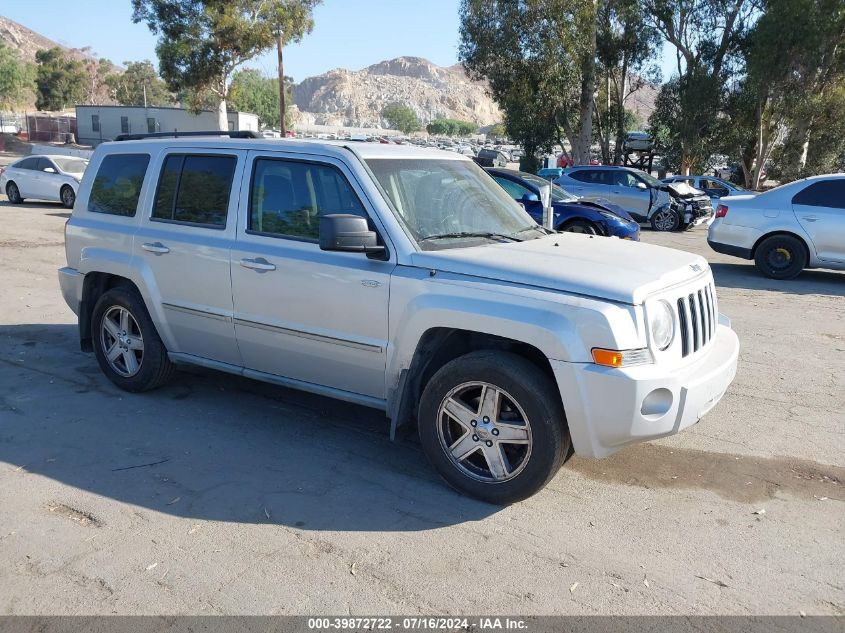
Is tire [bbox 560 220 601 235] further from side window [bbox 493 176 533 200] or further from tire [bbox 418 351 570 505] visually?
tire [bbox 418 351 570 505]

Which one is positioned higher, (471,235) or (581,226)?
(471,235)

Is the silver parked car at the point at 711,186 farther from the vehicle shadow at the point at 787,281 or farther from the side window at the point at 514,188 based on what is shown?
the side window at the point at 514,188

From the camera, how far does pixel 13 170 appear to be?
68.4 feet

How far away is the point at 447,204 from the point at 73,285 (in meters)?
3.32

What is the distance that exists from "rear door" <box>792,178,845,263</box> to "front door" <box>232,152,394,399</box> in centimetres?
927


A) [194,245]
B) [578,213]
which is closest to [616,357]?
[194,245]

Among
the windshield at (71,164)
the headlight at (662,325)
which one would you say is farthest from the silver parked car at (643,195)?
the headlight at (662,325)

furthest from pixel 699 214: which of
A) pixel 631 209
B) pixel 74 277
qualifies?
pixel 74 277

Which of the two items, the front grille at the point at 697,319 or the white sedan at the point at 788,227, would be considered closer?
the front grille at the point at 697,319

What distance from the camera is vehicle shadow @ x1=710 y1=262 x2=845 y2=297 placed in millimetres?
11242

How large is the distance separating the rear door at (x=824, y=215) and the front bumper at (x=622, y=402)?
28.6 ft

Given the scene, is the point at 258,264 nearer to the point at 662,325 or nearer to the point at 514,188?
the point at 662,325

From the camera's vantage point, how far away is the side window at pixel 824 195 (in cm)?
1128

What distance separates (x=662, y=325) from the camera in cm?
400
